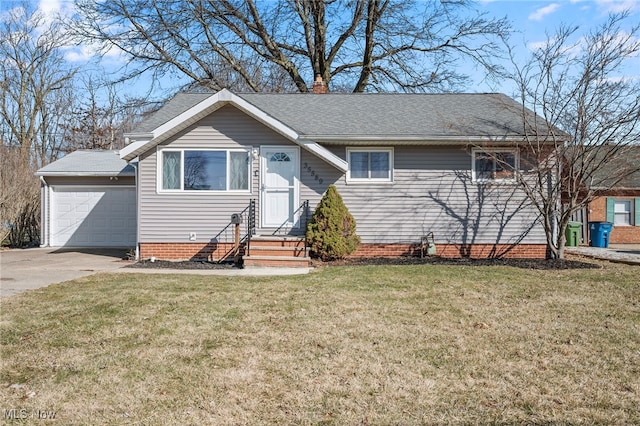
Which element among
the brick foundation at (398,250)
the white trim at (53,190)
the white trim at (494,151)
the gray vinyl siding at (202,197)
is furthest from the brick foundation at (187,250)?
the white trim at (494,151)

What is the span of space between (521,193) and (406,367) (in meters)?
8.86

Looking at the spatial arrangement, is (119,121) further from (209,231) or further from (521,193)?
(521,193)

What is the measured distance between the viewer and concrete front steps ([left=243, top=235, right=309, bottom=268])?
32.9 ft

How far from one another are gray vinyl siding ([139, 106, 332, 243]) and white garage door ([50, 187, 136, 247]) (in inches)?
192

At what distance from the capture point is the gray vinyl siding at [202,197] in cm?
1120

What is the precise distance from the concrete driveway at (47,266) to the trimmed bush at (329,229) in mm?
4504

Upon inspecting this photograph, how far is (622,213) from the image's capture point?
58.3 feet

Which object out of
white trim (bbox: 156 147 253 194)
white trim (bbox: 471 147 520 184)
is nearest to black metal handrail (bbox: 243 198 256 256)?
white trim (bbox: 156 147 253 194)

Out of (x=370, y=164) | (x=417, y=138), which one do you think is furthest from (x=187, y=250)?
(x=417, y=138)

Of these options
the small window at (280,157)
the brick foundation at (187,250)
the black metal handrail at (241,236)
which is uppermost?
the small window at (280,157)

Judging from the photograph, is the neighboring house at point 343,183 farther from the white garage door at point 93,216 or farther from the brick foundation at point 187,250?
the white garage door at point 93,216

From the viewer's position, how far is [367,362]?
4195 mm

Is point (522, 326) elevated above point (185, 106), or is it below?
below

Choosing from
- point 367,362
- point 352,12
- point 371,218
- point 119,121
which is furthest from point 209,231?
point 119,121
